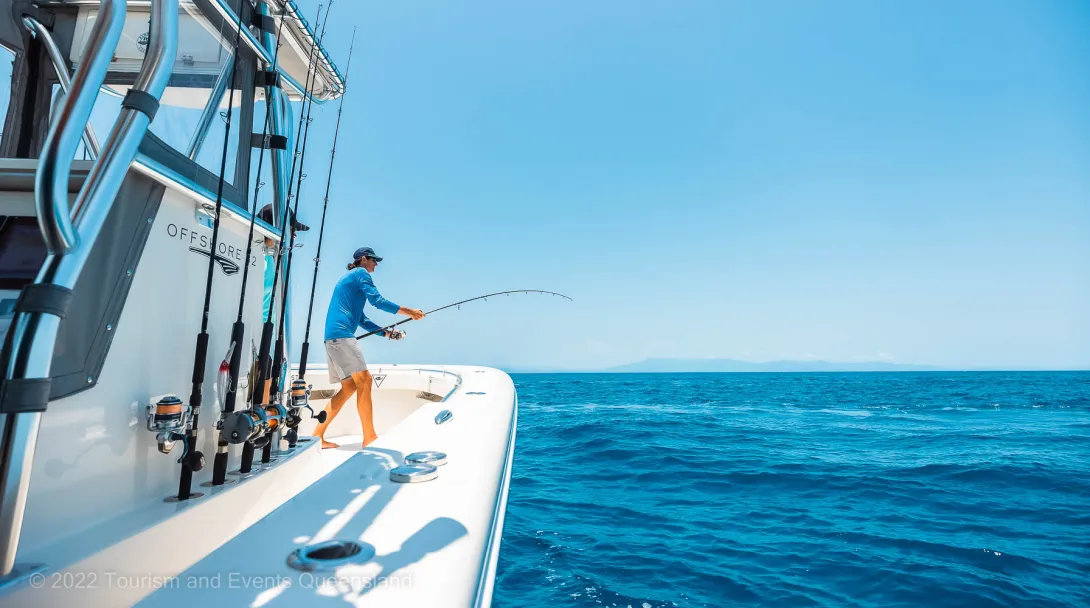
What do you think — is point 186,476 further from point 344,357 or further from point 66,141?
point 344,357

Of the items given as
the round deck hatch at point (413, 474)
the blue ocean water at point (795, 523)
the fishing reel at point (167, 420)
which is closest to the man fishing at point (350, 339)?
the blue ocean water at point (795, 523)

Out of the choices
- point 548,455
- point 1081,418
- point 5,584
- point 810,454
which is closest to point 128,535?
A: point 5,584

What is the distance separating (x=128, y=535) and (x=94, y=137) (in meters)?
2.09

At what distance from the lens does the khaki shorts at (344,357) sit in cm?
326

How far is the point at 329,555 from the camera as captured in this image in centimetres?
113

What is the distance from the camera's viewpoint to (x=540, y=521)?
414 cm

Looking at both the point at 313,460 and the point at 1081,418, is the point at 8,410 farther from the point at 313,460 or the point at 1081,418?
the point at 1081,418

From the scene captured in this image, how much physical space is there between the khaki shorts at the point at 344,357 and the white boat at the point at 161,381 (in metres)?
0.83

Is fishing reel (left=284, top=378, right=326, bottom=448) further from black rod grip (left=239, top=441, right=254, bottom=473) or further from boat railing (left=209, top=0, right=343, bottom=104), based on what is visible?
boat railing (left=209, top=0, right=343, bottom=104)

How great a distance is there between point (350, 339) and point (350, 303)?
258 millimetres

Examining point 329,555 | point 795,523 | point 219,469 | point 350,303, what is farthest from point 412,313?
point 795,523

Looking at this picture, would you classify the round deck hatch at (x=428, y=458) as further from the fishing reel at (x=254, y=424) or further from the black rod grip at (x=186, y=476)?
the black rod grip at (x=186, y=476)

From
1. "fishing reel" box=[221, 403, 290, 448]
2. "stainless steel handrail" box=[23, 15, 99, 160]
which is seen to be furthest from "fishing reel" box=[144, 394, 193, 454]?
"stainless steel handrail" box=[23, 15, 99, 160]

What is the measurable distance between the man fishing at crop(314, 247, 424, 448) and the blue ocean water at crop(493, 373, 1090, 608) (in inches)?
58.6
